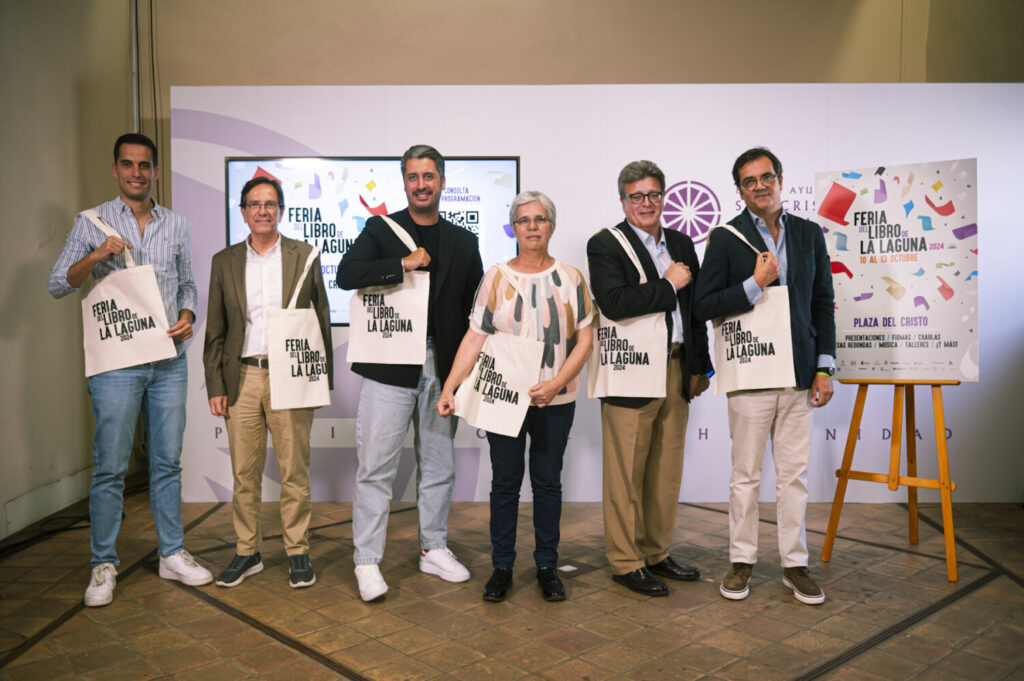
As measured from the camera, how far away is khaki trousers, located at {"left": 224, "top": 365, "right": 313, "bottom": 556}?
3.35 m

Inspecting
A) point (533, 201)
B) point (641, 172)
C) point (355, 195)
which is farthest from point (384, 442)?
point (355, 195)

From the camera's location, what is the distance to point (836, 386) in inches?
191

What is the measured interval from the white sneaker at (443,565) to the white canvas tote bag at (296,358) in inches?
34.4

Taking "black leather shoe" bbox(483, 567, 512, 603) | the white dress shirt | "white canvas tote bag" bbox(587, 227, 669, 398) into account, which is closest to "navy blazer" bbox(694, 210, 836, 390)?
"white canvas tote bag" bbox(587, 227, 669, 398)

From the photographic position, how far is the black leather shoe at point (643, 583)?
3205 mm

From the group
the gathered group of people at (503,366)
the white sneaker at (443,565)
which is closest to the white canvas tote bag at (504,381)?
the gathered group of people at (503,366)

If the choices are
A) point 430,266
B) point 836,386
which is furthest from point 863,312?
point 430,266

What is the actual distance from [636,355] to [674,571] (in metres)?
1.03

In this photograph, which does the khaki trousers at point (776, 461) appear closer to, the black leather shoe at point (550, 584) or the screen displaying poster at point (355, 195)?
the black leather shoe at point (550, 584)

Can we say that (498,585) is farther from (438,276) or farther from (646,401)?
(438,276)

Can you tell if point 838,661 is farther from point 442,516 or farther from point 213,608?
point 213,608

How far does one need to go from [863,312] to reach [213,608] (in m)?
3.24

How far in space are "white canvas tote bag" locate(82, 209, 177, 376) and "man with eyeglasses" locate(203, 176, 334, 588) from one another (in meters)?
0.22

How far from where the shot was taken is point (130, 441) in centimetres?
331
